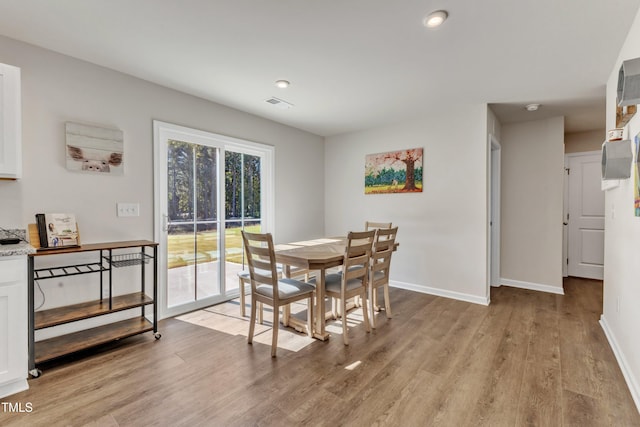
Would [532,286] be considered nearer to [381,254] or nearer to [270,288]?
[381,254]

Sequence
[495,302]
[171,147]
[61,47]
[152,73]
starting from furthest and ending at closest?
[495,302]
[171,147]
[152,73]
[61,47]

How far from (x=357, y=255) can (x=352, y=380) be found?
→ 1.06 metres

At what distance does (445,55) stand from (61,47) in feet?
10.2

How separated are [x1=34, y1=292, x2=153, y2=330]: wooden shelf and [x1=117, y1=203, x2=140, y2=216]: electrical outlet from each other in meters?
0.78

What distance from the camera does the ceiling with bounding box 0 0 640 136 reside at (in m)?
1.86

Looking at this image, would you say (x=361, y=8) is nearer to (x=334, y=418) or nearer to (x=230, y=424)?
(x=334, y=418)

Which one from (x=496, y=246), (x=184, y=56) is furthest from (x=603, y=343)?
(x=184, y=56)

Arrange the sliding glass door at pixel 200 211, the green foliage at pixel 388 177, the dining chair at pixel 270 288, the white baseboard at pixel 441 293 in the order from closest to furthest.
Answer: the dining chair at pixel 270 288
the sliding glass door at pixel 200 211
the white baseboard at pixel 441 293
the green foliage at pixel 388 177

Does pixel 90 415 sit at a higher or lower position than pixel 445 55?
lower

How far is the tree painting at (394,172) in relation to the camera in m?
4.18

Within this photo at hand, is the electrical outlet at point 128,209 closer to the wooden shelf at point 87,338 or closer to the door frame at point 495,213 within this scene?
the wooden shelf at point 87,338

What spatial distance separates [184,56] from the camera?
2.45 m

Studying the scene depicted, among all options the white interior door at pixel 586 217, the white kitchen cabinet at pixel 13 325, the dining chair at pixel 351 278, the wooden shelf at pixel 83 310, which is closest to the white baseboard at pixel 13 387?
the white kitchen cabinet at pixel 13 325

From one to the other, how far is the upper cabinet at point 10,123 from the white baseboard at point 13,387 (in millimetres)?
1348
